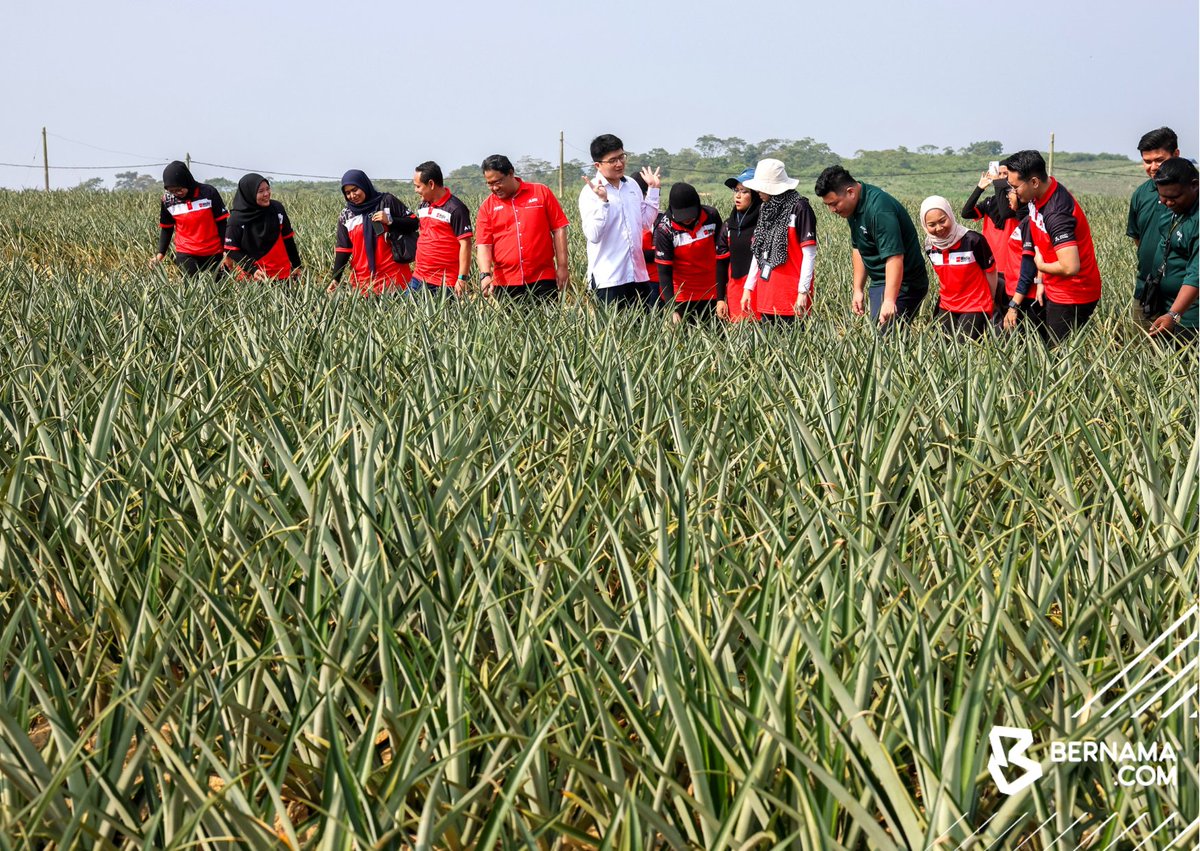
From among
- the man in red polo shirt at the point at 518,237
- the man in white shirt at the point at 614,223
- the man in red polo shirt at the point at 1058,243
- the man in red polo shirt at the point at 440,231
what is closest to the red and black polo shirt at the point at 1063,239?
the man in red polo shirt at the point at 1058,243

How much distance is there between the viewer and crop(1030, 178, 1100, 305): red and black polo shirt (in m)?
4.82

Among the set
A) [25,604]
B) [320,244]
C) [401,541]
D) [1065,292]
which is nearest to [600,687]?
[401,541]

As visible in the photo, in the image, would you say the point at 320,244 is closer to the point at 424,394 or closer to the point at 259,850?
the point at 424,394

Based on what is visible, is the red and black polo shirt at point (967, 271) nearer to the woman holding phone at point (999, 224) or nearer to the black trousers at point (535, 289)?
the woman holding phone at point (999, 224)

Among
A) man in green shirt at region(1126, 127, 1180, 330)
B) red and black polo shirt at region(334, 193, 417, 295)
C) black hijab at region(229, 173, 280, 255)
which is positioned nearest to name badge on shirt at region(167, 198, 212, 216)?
black hijab at region(229, 173, 280, 255)

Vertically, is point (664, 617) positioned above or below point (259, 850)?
above

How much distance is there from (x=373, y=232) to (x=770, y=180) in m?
2.65

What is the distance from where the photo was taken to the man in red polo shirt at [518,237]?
19.6ft

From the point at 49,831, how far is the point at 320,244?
39.2 ft

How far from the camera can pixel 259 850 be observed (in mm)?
1121

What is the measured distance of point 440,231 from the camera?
6.54 meters

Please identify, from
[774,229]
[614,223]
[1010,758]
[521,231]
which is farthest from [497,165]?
[1010,758]

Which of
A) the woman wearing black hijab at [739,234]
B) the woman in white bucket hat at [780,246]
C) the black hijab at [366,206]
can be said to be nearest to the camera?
the woman in white bucket hat at [780,246]

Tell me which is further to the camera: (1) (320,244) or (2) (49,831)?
(1) (320,244)
